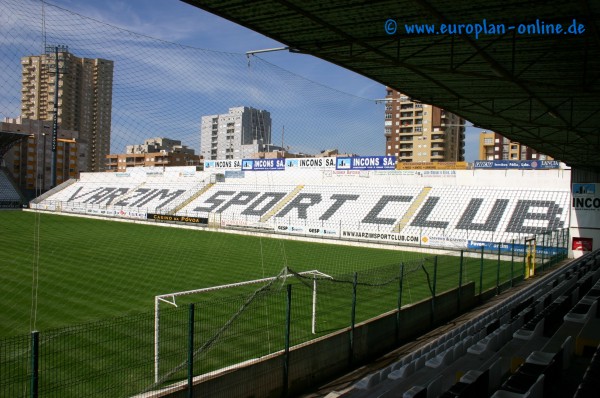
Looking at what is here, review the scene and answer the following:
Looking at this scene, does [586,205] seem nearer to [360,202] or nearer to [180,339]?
[360,202]

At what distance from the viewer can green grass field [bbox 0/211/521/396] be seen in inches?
327

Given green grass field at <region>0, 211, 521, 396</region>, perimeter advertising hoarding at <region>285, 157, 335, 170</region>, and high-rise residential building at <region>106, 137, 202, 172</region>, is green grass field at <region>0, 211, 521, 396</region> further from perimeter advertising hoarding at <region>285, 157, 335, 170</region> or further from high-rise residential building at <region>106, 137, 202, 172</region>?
high-rise residential building at <region>106, 137, 202, 172</region>

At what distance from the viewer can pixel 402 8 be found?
5.98m

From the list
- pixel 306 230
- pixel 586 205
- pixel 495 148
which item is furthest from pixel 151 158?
pixel 586 205

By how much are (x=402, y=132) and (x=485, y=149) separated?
18604 millimetres

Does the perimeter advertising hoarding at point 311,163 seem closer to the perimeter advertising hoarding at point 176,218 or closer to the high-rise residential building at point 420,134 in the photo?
the perimeter advertising hoarding at point 176,218

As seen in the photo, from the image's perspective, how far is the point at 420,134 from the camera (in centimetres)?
8419

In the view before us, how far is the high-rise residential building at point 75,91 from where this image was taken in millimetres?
8758

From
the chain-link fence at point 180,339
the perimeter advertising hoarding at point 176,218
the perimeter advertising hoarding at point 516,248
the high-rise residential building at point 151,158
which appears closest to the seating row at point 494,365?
the chain-link fence at point 180,339

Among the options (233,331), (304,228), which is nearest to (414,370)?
(233,331)

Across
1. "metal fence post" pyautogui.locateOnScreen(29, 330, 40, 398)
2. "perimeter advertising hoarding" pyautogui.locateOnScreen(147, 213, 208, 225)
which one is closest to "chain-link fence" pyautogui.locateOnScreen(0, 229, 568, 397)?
"metal fence post" pyautogui.locateOnScreen(29, 330, 40, 398)

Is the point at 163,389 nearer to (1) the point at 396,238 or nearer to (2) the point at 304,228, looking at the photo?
(1) the point at 396,238

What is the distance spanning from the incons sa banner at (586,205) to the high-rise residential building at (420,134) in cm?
5842

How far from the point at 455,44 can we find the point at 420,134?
79543 millimetres
